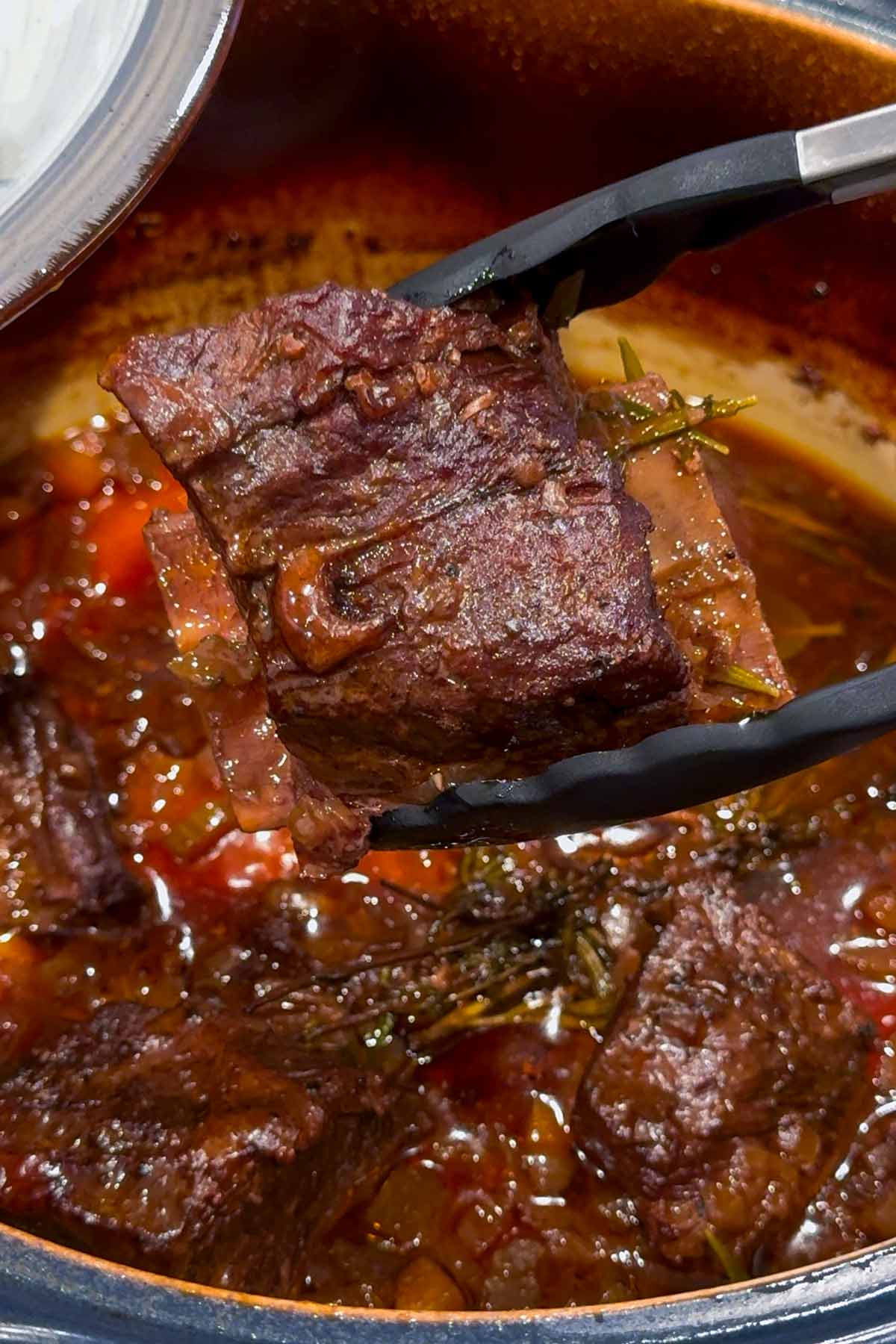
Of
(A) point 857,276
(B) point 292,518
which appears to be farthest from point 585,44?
(B) point 292,518

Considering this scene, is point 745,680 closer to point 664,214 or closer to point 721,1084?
point 664,214

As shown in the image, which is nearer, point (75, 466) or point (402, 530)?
point (402, 530)

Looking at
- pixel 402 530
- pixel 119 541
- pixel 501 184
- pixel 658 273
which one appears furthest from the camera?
pixel 119 541

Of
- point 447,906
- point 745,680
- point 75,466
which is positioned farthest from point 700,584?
point 75,466

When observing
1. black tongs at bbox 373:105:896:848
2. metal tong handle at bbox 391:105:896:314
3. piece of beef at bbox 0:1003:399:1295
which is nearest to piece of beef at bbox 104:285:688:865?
black tongs at bbox 373:105:896:848

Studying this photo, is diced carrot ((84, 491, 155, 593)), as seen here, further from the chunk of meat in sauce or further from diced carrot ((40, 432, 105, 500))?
the chunk of meat in sauce

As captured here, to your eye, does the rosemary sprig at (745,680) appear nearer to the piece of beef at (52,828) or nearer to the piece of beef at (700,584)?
the piece of beef at (700,584)

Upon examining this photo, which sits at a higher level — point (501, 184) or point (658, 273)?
point (501, 184)

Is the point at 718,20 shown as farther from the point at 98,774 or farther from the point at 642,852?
Answer: the point at 98,774
